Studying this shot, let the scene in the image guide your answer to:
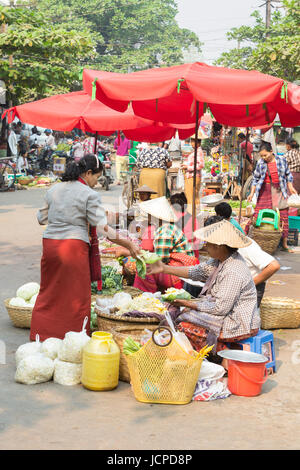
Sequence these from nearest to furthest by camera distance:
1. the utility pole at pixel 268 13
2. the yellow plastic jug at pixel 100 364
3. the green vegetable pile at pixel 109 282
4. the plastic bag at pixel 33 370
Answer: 1. the yellow plastic jug at pixel 100 364
2. the plastic bag at pixel 33 370
3. the green vegetable pile at pixel 109 282
4. the utility pole at pixel 268 13

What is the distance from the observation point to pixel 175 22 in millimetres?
65562

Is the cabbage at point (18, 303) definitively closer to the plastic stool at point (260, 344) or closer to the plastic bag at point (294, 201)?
the plastic stool at point (260, 344)

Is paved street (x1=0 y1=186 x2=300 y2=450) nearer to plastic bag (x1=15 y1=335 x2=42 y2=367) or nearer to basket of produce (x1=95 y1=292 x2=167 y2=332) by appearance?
plastic bag (x1=15 y1=335 x2=42 y2=367)

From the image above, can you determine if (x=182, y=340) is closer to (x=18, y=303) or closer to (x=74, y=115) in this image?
(x=18, y=303)

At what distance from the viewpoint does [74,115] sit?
28.4ft

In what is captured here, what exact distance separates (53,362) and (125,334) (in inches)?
24.6

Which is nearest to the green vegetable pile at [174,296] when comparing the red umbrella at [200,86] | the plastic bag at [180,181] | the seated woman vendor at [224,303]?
the seated woman vendor at [224,303]

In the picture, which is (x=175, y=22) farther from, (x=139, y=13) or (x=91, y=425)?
(x=91, y=425)

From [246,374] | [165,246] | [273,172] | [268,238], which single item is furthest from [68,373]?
[273,172]

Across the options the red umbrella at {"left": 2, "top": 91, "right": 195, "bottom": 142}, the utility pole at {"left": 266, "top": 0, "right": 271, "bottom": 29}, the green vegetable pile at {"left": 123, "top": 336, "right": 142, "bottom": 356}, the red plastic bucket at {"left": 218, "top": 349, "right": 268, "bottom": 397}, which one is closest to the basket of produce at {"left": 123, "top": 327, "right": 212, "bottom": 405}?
the green vegetable pile at {"left": 123, "top": 336, "right": 142, "bottom": 356}

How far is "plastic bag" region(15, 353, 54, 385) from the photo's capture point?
15.3 feet

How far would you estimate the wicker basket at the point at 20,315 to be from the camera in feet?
19.5

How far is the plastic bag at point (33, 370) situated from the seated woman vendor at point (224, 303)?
1.14 meters

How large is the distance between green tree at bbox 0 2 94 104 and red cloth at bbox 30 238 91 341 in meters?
12.9
